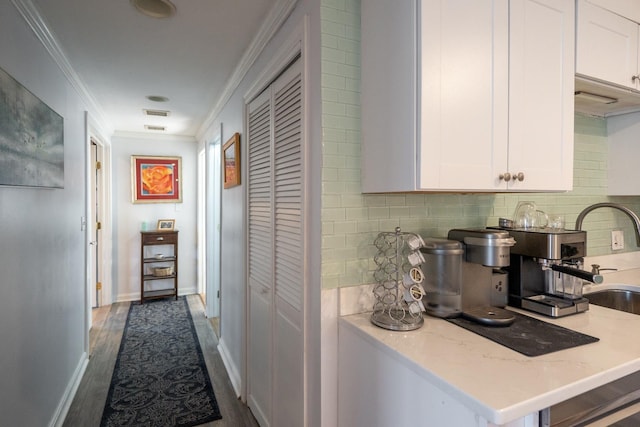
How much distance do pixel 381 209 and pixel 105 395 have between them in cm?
242

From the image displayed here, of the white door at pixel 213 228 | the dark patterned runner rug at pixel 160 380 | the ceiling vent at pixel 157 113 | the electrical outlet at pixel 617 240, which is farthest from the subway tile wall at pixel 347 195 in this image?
the ceiling vent at pixel 157 113

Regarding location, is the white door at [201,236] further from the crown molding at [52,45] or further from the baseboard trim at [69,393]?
the baseboard trim at [69,393]

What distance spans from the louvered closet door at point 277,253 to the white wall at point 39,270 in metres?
1.13

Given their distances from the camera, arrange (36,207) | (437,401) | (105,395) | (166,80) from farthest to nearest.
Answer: (166,80) → (105,395) → (36,207) → (437,401)

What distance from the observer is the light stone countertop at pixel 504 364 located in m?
0.77

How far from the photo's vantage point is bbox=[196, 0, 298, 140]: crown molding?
5.41 feet

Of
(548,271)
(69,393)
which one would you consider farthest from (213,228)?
(548,271)

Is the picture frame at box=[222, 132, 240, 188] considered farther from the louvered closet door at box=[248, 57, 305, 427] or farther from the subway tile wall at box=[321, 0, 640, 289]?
the subway tile wall at box=[321, 0, 640, 289]

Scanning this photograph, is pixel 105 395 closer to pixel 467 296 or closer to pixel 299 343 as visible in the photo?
pixel 299 343

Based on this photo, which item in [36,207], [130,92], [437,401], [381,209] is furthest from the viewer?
[130,92]

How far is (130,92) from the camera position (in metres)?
3.03

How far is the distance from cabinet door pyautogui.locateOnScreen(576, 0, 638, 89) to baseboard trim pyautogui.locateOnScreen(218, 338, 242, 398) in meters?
2.67

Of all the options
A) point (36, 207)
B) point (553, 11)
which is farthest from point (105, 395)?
point (553, 11)

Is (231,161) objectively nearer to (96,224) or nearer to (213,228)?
(213,228)
